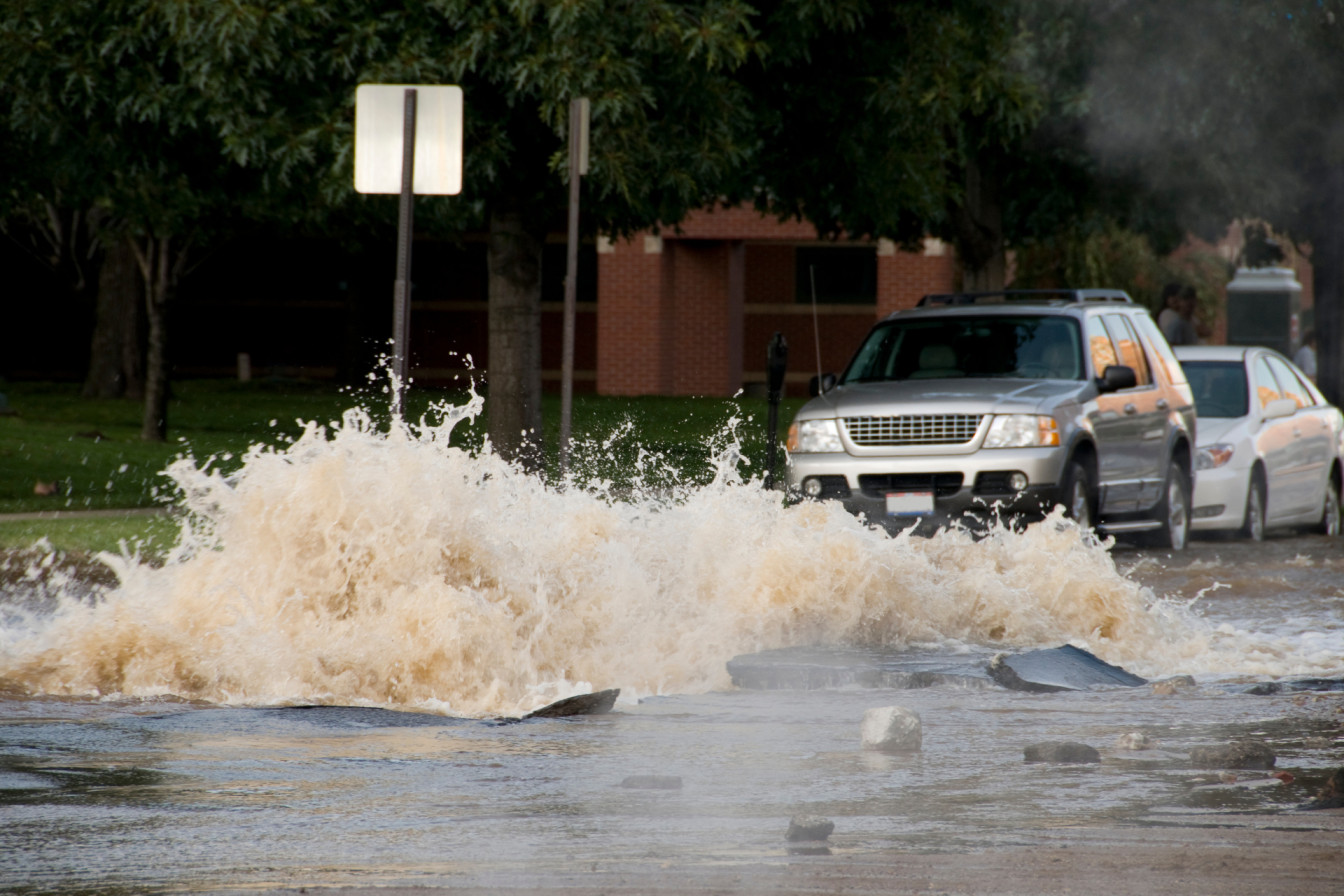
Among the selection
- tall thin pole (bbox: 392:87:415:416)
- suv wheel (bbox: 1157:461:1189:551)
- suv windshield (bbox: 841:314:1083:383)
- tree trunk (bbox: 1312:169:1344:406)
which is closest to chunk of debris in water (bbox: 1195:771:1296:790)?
tall thin pole (bbox: 392:87:415:416)

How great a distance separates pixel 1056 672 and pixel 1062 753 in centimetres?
210

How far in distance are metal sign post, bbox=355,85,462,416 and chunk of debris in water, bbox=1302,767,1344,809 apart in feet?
20.9

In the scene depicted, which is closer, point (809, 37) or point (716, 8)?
point (716, 8)

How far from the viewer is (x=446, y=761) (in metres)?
7.21

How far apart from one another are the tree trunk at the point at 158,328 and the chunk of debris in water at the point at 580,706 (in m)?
18.0

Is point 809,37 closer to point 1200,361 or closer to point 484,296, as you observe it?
point 1200,361

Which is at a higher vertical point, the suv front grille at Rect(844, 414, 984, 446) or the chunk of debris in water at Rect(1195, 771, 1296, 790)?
the suv front grille at Rect(844, 414, 984, 446)

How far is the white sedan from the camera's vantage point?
55.3ft

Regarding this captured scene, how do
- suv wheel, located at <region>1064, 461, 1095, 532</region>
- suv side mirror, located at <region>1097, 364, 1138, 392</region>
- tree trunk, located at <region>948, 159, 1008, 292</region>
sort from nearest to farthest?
suv wheel, located at <region>1064, 461, 1095, 532</region>, suv side mirror, located at <region>1097, 364, 1138, 392</region>, tree trunk, located at <region>948, 159, 1008, 292</region>

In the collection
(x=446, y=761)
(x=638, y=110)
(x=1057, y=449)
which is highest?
(x=638, y=110)

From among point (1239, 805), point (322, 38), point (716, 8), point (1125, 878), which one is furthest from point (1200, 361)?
point (1125, 878)

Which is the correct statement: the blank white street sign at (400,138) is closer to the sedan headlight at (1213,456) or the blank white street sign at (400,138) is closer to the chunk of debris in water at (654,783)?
the chunk of debris in water at (654,783)

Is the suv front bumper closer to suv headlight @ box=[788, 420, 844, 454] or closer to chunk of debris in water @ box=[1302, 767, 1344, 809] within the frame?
suv headlight @ box=[788, 420, 844, 454]

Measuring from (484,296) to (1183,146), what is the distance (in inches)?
917
